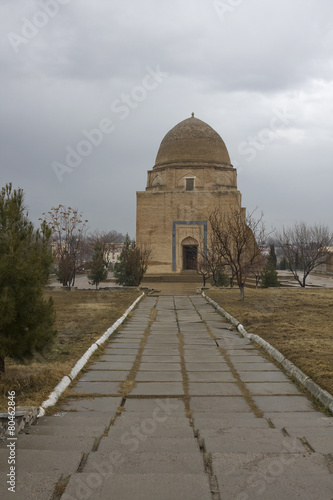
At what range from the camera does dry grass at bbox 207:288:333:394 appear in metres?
5.30

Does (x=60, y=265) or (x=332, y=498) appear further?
(x=60, y=265)

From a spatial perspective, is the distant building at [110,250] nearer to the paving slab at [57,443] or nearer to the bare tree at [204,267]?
the bare tree at [204,267]

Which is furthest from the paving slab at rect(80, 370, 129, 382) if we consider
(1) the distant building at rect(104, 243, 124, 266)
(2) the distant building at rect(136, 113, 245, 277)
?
(2) the distant building at rect(136, 113, 245, 277)

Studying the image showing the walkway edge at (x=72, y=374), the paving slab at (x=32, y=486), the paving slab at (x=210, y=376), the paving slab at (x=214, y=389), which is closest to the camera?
the paving slab at (x=32, y=486)

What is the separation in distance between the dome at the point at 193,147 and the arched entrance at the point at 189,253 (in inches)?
230

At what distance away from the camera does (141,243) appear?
3109 cm

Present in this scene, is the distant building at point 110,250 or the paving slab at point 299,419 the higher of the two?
the distant building at point 110,250

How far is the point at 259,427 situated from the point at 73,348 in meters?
3.89

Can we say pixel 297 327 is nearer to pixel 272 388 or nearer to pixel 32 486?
pixel 272 388

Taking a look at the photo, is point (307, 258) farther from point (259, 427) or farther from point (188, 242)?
point (259, 427)

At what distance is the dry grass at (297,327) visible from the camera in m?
5.30

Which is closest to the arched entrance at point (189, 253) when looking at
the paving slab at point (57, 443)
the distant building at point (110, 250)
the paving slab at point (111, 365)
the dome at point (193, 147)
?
the distant building at point (110, 250)

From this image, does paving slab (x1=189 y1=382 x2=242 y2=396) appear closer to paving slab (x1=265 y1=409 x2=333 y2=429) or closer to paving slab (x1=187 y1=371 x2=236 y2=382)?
paving slab (x1=187 y1=371 x2=236 y2=382)

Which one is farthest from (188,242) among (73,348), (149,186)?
(73,348)
